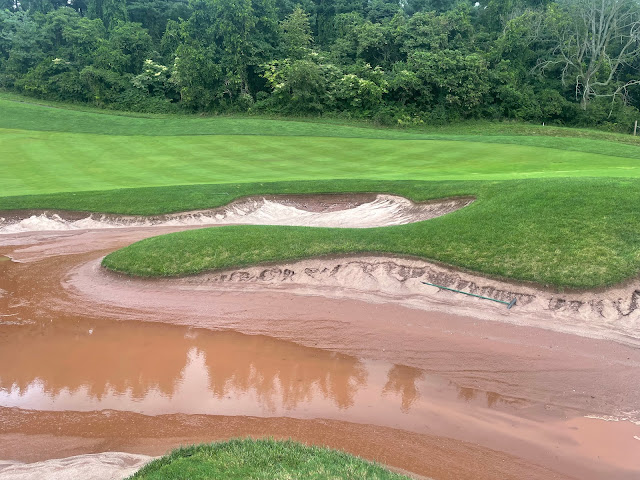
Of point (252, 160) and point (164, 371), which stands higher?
point (252, 160)

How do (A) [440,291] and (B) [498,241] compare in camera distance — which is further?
(B) [498,241]

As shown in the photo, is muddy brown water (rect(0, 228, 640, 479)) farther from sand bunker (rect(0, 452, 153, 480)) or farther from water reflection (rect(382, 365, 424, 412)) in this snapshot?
sand bunker (rect(0, 452, 153, 480))

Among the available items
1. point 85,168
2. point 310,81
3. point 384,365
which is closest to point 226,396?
point 384,365

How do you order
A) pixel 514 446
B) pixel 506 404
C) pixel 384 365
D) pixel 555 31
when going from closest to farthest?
pixel 514 446
pixel 506 404
pixel 384 365
pixel 555 31

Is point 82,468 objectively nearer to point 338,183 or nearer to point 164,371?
point 164,371

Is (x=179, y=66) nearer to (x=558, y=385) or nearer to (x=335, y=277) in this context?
(x=335, y=277)

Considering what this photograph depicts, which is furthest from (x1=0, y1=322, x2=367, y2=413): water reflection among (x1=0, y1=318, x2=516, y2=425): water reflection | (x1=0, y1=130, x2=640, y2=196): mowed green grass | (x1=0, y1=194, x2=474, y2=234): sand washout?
(x1=0, y1=130, x2=640, y2=196): mowed green grass

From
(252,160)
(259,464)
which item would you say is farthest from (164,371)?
(252,160)
